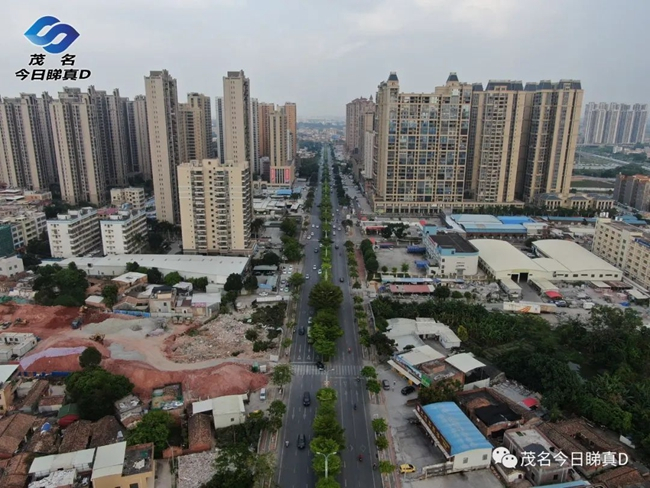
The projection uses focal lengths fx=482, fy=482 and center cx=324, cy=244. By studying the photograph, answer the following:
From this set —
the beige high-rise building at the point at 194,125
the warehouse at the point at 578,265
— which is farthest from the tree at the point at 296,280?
the beige high-rise building at the point at 194,125

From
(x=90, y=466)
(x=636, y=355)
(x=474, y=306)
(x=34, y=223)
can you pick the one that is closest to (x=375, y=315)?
(x=474, y=306)

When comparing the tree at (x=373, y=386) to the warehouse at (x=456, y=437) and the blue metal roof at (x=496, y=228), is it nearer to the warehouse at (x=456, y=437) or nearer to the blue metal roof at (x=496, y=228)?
the warehouse at (x=456, y=437)

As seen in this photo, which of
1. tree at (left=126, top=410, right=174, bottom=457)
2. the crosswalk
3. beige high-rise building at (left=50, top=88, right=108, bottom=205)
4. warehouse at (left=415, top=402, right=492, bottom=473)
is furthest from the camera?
beige high-rise building at (left=50, top=88, right=108, bottom=205)

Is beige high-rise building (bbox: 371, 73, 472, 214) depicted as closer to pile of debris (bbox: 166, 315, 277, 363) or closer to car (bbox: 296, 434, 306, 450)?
pile of debris (bbox: 166, 315, 277, 363)

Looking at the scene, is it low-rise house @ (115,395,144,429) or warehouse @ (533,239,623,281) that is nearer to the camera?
low-rise house @ (115,395,144,429)

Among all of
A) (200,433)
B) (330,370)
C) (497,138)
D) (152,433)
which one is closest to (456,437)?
(330,370)

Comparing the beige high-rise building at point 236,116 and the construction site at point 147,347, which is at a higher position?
the beige high-rise building at point 236,116

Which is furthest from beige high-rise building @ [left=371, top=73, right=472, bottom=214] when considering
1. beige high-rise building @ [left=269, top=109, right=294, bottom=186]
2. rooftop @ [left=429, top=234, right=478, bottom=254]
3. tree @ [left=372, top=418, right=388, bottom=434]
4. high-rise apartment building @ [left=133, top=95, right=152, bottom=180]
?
tree @ [left=372, top=418, right=388, bottom=434]
